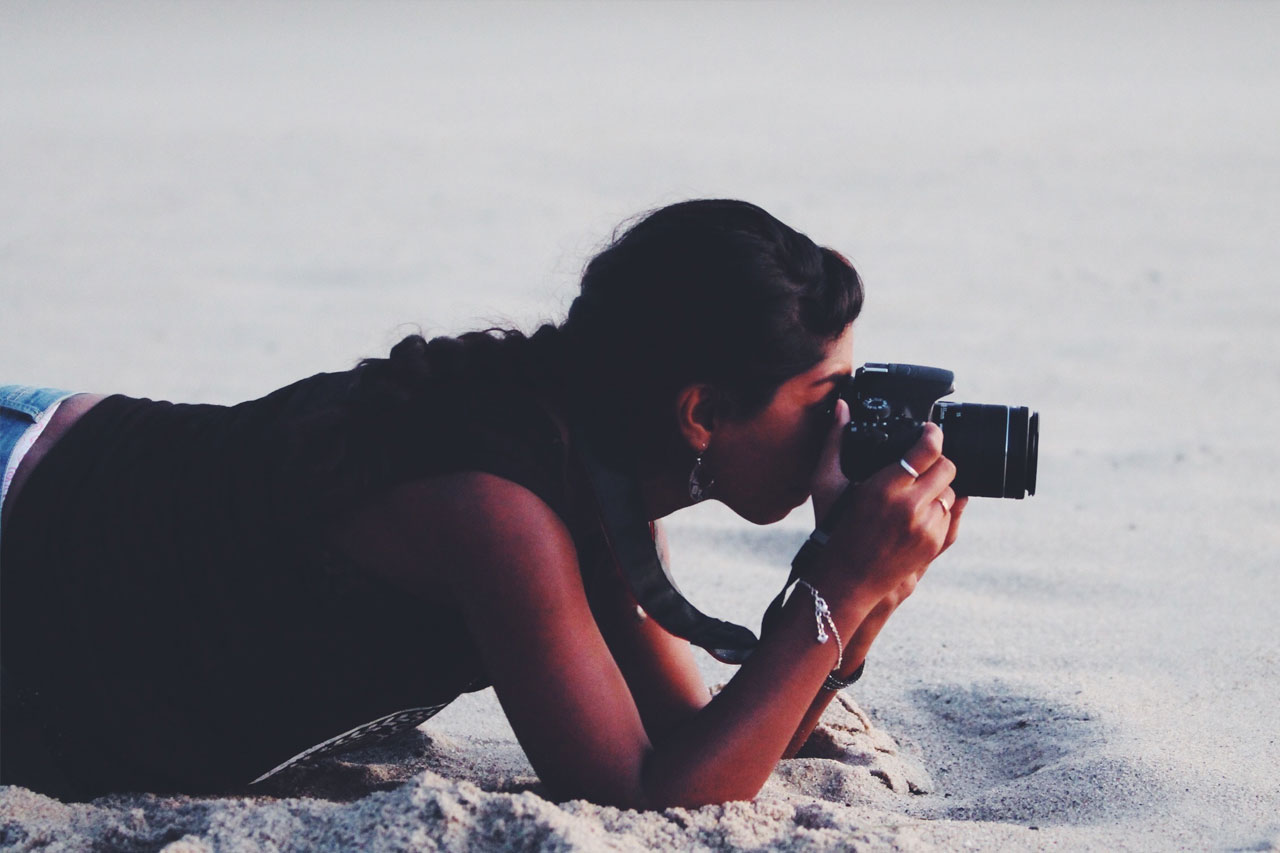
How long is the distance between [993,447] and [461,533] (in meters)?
0.76

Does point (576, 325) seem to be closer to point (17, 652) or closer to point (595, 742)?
point (595, 742)

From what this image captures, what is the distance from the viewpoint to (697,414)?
1.91 metres

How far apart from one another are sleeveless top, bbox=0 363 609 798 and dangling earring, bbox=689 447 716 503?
0.16m

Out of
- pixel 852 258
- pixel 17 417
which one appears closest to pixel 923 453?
pixel 17 417

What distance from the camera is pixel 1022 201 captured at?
300 inches

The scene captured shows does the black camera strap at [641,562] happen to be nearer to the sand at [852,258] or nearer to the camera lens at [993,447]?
the sand at [852,258]

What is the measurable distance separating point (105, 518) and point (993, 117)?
8.69 metres

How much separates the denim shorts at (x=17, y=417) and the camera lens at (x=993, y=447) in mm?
1294

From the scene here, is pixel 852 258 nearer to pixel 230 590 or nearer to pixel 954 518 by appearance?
pixel 954 518

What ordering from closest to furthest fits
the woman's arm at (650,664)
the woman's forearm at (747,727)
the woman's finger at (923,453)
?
1. the woman's forearm at (747,727)
2. the woman's finger at (923,453)
3. the woman's arm at (650,664)

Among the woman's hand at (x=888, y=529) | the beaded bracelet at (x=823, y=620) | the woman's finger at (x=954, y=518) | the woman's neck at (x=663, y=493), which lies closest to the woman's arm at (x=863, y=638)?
the woman's finger at (x=954, y=518)

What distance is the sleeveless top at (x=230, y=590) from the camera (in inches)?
71.1

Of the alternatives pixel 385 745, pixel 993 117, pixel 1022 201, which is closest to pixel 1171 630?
pixel 385 745

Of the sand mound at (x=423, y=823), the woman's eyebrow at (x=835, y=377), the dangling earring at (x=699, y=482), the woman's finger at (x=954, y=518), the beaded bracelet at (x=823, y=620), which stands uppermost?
the woman's eyebrow at (x=835, y=377)
